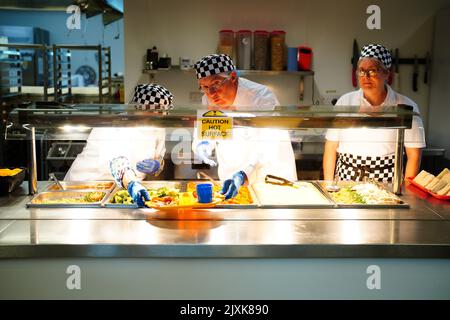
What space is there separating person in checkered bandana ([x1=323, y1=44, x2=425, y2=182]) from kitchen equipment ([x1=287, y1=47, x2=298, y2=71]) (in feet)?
6.65

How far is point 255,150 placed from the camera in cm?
402

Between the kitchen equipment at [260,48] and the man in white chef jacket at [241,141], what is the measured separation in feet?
6.66

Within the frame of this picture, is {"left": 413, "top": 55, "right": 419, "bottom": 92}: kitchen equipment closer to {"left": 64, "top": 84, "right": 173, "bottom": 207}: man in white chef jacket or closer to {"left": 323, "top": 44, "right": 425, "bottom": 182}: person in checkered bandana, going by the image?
{"left": 323, "top": 44, "right": 425, "bottom": 182}: person in checkered bandana

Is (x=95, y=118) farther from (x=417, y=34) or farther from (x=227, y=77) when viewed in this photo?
(x=417, y=34)

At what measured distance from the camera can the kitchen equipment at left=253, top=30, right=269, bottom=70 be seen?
6.21 meters

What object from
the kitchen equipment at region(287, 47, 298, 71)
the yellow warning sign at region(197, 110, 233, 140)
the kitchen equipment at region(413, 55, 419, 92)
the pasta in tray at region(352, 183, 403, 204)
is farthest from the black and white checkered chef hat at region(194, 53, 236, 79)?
the kitchen equipment at region(413, 55, 419, 92)

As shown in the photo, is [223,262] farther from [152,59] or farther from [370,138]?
[152,59]

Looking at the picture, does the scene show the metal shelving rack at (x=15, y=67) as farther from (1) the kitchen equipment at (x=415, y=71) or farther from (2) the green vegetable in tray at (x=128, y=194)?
(1) the kitchen equipment at (x=415, y=71)

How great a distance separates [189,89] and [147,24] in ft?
2.86

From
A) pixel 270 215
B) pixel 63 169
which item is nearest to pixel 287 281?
pixel 270 215

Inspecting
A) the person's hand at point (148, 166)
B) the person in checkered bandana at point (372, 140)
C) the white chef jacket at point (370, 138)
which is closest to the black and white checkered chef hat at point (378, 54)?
the person in checkered bandana at point (372, 140)

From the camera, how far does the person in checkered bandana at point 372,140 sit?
13.3 ft

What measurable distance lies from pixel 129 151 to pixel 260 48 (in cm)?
279

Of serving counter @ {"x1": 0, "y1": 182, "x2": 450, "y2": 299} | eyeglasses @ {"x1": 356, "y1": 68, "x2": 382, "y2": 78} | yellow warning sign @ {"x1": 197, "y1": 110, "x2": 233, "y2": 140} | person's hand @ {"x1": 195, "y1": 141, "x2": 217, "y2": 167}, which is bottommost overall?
serving counter @ {"x1": 0, "y1": 182, "x2": 450, "y2": 299}
